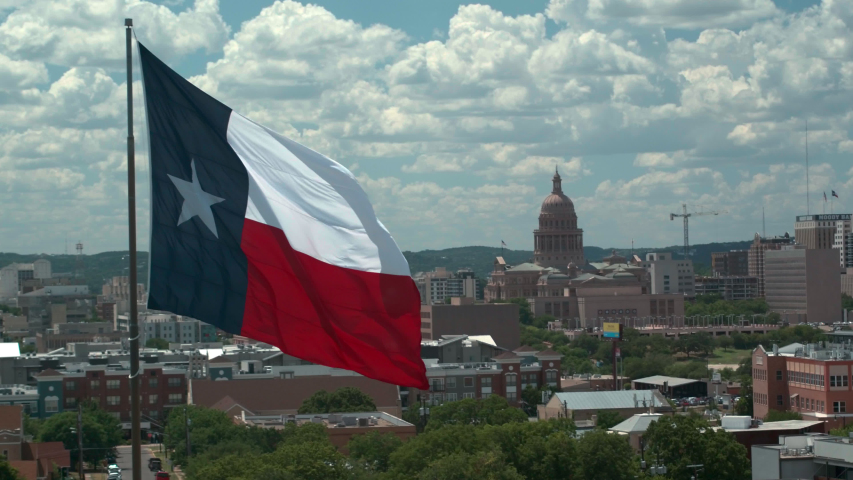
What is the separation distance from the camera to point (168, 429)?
294ft

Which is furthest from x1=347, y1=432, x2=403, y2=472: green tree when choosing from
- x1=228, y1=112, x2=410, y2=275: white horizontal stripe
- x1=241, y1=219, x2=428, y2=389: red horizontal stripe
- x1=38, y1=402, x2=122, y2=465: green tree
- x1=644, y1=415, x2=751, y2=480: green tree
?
x1=228, y1=112, x2=410, y2=275: white horizontal stripe

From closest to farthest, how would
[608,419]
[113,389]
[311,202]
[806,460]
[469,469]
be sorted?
[311,202], [469,469], [806,460], [608,419], [113,389]

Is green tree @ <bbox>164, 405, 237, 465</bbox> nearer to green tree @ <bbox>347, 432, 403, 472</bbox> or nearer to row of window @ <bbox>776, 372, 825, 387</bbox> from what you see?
green tree @ <bbox>347, 432, 403, 472</bbox>

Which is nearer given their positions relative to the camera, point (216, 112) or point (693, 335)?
point (216, 112)

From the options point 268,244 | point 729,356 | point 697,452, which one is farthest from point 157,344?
point 268,244

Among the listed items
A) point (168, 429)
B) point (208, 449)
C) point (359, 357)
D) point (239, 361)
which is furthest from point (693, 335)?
point (359, 357)

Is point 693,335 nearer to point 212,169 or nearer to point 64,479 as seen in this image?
point 64,479

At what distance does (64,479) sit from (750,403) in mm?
49954

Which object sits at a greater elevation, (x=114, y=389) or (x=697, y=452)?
(x=114, y=389)

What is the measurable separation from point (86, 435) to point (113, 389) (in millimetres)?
19306

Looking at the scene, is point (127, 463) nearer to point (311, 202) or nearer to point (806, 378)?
point (806, 378)

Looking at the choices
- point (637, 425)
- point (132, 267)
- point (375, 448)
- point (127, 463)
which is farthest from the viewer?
point (127, 463)

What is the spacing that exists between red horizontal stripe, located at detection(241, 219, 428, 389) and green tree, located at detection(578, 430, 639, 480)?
4751 centimetres

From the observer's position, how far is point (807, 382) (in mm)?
92188
